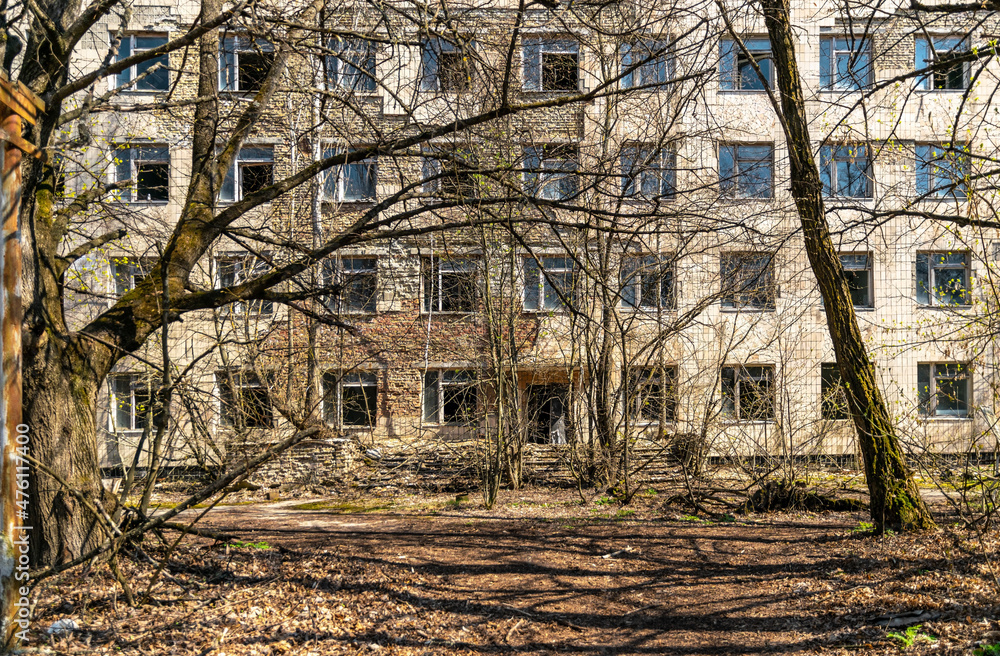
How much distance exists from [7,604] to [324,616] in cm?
215

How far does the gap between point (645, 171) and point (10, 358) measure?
220 inches

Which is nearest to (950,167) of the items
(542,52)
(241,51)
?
(542,52)

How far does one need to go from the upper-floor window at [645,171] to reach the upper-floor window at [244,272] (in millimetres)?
4793

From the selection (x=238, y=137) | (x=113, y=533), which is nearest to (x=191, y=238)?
(x=238, y=137)

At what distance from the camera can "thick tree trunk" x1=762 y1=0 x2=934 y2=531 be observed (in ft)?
23.5

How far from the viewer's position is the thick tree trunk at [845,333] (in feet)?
23.5

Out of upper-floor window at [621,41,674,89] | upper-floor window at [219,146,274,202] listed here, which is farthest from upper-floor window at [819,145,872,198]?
upper-floor window at [219,146,274,202]

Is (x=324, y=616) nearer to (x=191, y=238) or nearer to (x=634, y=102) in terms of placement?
(x=191, y=238)

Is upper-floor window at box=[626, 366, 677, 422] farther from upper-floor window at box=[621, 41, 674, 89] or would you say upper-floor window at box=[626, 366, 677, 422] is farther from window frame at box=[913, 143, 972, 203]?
window frame at box=[913, 143, 972, 203]

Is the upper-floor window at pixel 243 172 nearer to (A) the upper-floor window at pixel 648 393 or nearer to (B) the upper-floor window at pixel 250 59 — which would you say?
(B) the upper-floor window at pixel 250 59

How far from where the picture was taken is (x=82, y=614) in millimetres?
4766

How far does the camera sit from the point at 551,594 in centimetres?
645

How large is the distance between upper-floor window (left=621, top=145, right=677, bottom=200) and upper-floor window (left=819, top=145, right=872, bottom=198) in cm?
164

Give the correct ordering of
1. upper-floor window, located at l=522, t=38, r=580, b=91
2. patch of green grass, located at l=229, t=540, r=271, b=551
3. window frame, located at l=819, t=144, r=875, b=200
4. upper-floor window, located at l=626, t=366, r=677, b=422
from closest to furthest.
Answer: patch of green grass, located at l=229, t=540, r=271, b=551 < window frame, located at l=819, t=144, r=875, b=200 < upper-floor window, located at l=522, t=38, r=580, b=91 < upper-floor window, located at l=626, t=366, r=677, b=422
